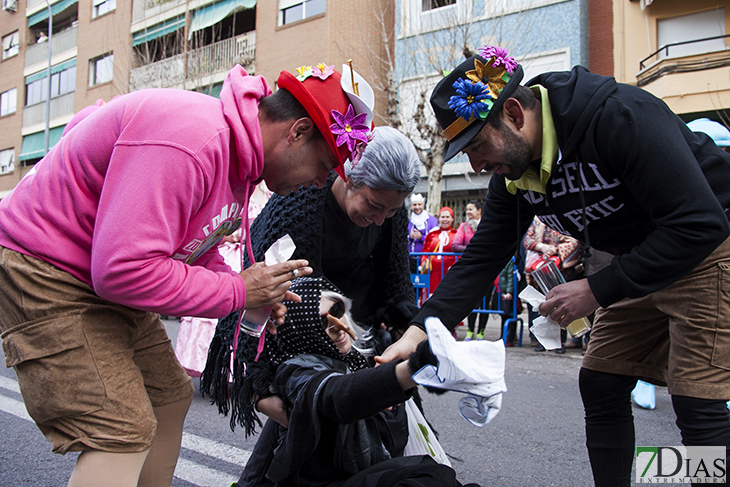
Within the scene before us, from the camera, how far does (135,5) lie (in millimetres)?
20312

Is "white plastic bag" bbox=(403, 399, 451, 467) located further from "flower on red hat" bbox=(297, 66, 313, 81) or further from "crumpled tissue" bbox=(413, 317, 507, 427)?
"flower on red hat" bbox=(297, 66, 313, 81)

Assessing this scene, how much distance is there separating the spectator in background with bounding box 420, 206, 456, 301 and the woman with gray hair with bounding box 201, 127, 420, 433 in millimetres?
4044

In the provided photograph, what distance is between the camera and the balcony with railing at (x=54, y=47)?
23.8 meters

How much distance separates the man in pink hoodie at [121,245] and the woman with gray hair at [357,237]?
0.48 metres

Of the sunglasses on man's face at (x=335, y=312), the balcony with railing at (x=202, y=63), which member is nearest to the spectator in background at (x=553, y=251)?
the sunglasses on man's face at (x=335, y=312)

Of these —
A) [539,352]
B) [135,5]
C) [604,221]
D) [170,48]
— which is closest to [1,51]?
[135,5]

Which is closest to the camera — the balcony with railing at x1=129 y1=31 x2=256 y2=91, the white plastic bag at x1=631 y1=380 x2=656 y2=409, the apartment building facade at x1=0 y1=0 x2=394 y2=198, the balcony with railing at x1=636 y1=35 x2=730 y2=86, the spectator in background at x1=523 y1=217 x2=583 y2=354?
the white plastic bag at x1=631 y1=380 x2=656 y2=409

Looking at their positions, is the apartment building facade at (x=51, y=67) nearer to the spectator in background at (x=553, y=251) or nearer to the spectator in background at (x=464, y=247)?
the spectator in background at (x=464, y=247)

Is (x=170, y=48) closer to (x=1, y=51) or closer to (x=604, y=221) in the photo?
(x=1, y=51)

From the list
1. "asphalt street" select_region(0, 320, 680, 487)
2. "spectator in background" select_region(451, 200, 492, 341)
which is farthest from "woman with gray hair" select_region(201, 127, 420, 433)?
Answer: "spectator in background" select_region(451, 200, 492, 341)

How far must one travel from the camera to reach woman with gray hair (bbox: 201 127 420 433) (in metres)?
2.04

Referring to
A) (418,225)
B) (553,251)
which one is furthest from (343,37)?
(553,251)

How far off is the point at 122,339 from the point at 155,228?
0.47 m

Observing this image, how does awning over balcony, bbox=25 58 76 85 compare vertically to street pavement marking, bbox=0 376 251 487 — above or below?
above
